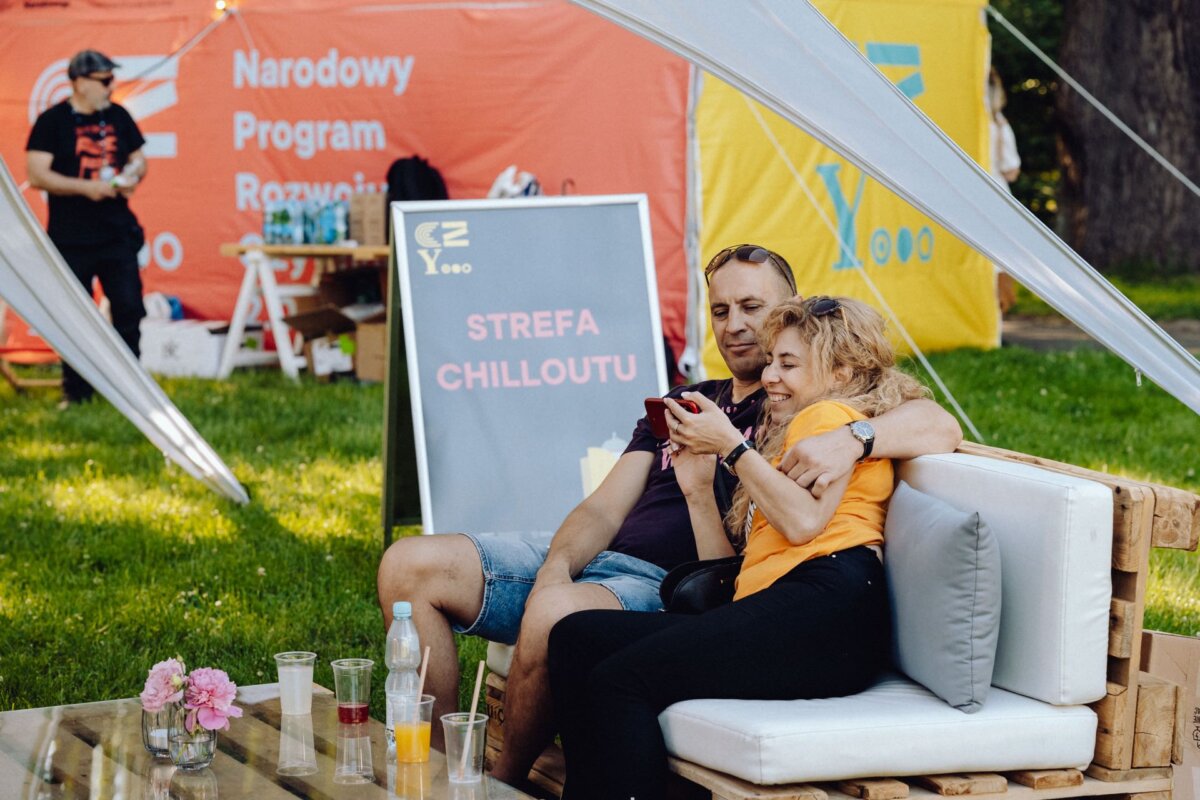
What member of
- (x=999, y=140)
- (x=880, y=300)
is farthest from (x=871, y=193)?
(x=880, y=300)

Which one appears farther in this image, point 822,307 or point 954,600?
point 822,307

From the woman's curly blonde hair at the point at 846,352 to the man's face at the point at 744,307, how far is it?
321mm

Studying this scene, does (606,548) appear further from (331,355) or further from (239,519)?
(331,355)

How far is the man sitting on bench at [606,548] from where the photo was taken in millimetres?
3252

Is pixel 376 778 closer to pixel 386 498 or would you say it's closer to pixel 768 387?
pixel 768 387

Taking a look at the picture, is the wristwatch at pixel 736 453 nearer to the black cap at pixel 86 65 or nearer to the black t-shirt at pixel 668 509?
the black t-shirt at pixel 668 509

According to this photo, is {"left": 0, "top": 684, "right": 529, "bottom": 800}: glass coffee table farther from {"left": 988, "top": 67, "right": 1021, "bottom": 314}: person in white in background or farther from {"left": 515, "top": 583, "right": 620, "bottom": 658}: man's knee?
{"left": 988, "top": 67, "right": 1021, "bottom": 314}: person in white in background

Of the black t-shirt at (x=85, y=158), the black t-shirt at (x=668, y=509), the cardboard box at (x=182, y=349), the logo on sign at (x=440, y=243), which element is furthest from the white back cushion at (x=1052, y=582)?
the cardboard box at (x=182, y=349)

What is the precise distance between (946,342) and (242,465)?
5.77 m

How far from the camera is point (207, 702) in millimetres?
2844

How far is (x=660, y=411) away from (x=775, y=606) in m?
0.62

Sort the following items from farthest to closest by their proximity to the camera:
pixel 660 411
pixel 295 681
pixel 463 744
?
pixel 660 411, pixel 295 681, pixel 463 744

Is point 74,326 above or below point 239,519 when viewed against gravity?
above

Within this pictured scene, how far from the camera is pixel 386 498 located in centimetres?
539
